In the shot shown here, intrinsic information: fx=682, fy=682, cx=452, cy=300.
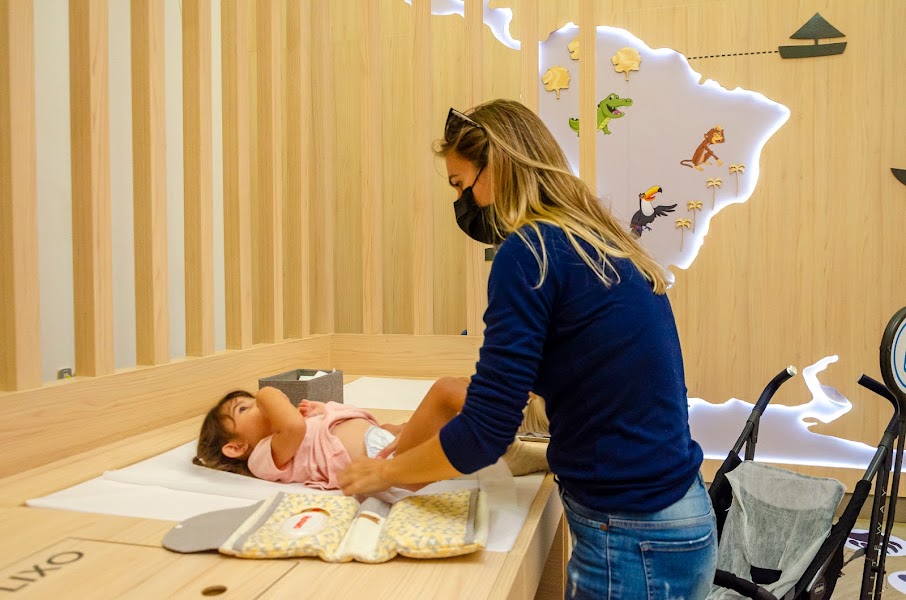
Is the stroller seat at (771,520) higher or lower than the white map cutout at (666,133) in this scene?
lower

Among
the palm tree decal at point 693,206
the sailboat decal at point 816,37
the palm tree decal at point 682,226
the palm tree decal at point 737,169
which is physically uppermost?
the sailboat decal at point 816,37

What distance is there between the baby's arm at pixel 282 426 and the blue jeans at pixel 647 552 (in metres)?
0.63

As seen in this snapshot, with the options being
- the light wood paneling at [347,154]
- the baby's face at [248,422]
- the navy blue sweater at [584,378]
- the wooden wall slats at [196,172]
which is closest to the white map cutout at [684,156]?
the light wood paneling at [347,154]

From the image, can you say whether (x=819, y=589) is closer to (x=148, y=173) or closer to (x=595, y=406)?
(x=595, y=406)

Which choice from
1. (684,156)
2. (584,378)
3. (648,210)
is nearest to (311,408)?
(584,378)

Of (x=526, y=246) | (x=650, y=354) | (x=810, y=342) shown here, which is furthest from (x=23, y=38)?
(x=810, y=342)

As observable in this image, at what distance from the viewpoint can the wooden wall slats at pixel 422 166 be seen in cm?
253

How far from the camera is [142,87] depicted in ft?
5.81

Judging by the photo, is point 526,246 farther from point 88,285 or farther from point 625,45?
point 625,45

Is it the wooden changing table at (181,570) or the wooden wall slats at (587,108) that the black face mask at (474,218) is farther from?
the wooden wall slats at (587,108)

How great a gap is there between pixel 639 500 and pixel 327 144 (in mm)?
2037

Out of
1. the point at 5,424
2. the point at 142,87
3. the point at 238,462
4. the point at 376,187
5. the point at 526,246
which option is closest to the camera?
the point at 526,246

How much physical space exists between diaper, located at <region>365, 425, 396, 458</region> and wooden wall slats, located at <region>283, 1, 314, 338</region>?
3.59 ft

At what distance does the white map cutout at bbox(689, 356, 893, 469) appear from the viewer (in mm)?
3273
